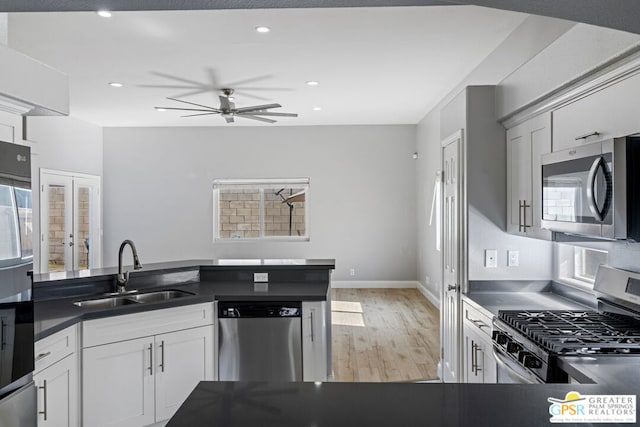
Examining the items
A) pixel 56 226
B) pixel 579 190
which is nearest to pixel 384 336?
pixel 579 190

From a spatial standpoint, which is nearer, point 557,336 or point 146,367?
point 557,336

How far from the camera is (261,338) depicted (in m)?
3.01

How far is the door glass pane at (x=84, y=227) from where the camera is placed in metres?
7.34

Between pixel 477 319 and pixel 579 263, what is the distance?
79 centimetres

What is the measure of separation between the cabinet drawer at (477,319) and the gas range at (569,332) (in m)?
0.18

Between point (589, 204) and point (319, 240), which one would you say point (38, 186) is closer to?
point (319, 240)

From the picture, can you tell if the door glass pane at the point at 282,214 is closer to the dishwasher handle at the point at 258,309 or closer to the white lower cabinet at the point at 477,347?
the dishwasher handle at the point at 258,309

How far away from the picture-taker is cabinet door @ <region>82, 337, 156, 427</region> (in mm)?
2521

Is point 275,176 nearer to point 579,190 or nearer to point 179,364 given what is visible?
point 179,364

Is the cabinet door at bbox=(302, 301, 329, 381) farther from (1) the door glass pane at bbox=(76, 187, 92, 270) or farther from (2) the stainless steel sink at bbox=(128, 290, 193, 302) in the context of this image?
(1) the door glass pane at bbox=(76, 187, 92, 270)

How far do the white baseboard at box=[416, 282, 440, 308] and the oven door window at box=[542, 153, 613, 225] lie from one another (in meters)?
4.39

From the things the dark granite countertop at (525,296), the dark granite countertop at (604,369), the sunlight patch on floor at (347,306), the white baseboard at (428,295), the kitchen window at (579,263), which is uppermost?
the kitchen window at (579,263)

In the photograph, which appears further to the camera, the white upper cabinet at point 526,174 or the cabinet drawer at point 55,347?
the white upper cabinet at point 526,174

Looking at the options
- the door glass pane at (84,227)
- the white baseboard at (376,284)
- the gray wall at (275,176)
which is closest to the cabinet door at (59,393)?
the door glass pane at (84,227)
